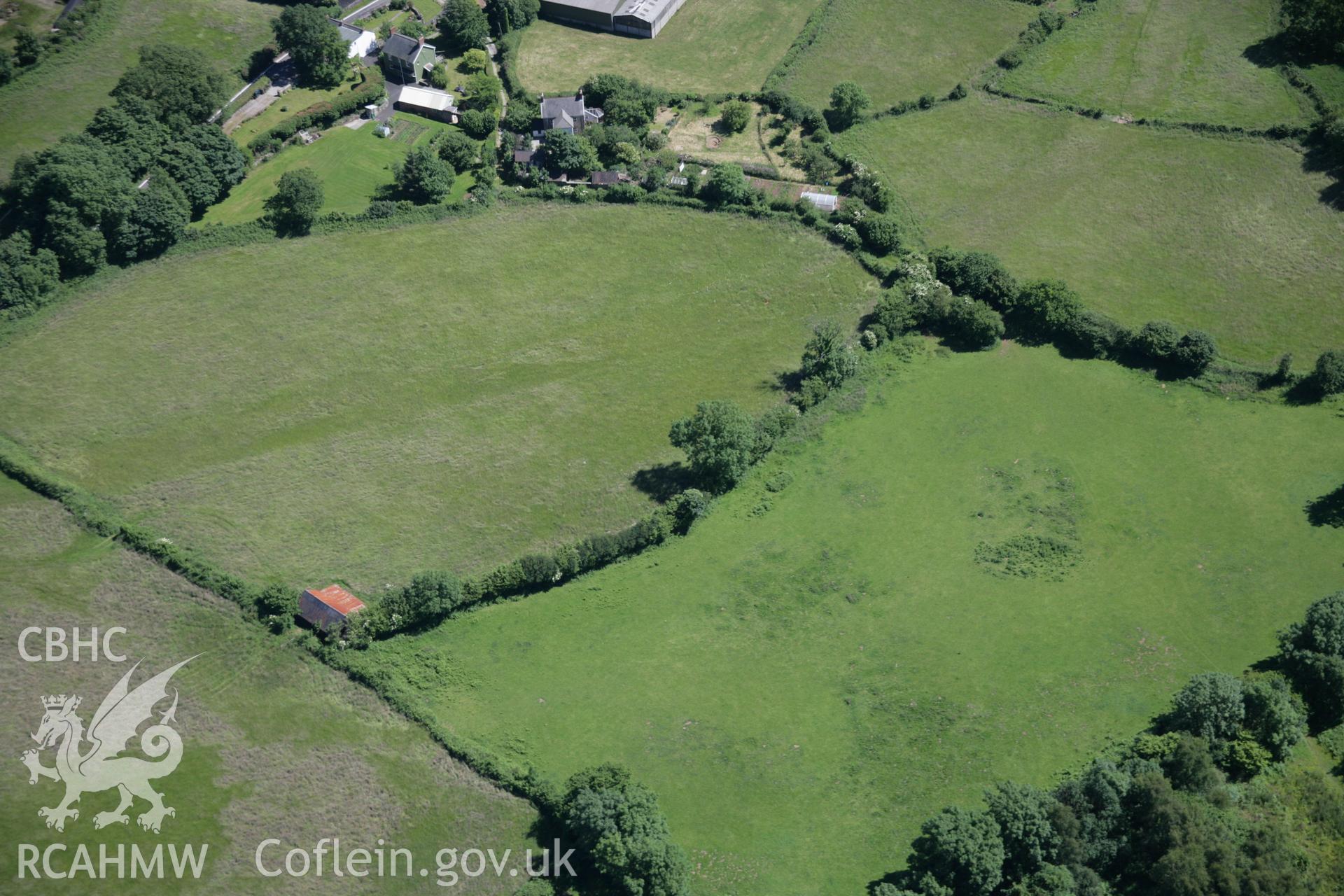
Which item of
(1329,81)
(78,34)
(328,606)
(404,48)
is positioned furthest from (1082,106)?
(78,34)

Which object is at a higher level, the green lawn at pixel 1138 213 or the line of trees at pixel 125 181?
the line of trees at pixel 125 181

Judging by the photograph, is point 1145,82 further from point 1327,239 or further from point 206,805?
point 206,805

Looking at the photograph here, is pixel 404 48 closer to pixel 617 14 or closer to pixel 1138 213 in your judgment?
pixel 617 14

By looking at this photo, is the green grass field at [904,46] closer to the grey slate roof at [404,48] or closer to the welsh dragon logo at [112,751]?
the grey slate roof at [404,48]

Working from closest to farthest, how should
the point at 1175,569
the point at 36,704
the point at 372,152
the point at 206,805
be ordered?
the point at 206,805 → the point at 36,704 → the point at 1175,569 → the point at 372,152

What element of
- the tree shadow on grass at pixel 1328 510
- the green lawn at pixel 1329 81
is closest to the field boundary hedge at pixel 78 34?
the tree shadow on grass at pixel 1328 510

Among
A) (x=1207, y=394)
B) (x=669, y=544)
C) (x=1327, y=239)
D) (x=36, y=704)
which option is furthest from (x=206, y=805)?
(x=1327, y=239)
